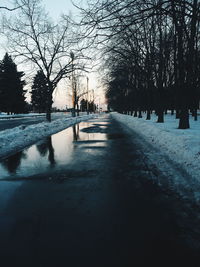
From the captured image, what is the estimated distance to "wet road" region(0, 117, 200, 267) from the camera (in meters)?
2.38

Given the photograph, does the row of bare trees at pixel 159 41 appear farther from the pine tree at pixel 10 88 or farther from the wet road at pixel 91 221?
Result: the pine tree at pixel 10 88

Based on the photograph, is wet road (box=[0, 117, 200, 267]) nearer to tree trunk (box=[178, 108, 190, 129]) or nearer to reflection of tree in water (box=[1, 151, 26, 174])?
reflection of tree in water (box=[1, 151, 26, 174])

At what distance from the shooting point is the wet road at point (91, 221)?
2375 millimetres

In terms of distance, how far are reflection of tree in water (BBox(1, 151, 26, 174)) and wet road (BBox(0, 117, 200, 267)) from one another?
39cm

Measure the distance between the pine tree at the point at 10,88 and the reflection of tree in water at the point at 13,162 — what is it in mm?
48921

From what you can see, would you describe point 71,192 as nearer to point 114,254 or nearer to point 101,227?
point 101,227

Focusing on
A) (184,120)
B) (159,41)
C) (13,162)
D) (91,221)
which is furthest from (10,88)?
(91,221)

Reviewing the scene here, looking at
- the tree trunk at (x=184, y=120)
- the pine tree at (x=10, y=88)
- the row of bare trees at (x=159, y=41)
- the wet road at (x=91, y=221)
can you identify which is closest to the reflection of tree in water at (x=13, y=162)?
the wet road at (x=91, y=221)

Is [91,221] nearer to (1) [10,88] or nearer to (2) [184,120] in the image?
(2) [184,120]

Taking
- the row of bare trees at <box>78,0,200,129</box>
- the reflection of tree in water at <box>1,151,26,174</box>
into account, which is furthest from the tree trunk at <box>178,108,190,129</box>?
the reflection of tree in water at <box>1,151,26,174</box>

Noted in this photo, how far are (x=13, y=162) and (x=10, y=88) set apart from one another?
51534 millimetres

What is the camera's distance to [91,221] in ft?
10.3

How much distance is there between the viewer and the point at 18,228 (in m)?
3.00

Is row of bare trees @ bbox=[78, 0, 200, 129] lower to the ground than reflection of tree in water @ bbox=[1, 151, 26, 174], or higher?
higher
